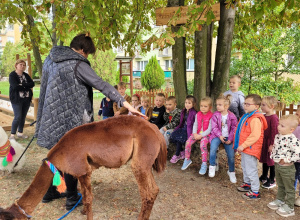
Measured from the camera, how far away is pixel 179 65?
5.76m

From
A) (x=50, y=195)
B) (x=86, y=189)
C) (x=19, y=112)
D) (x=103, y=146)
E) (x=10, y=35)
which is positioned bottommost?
(x=50, y=195)

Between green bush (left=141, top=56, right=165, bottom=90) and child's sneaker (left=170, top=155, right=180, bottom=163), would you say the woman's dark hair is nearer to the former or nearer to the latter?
child's sneaker (left=170, top=155, right=180, bottom=163)

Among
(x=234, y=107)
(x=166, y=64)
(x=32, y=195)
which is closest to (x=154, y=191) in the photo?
A: (x=32, y=195)

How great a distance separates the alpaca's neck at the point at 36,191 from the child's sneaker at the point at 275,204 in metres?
3.06

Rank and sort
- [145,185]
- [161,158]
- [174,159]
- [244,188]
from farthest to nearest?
[174,159] < [244,188] < [161,158] < [145,185]

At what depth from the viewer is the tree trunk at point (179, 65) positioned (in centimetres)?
571

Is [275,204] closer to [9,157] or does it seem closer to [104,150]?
[104,150]

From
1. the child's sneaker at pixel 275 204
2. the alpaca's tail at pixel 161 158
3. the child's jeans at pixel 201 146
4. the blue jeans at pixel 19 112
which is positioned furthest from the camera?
the blue jeans at pixel 19 112

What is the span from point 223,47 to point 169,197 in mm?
3515

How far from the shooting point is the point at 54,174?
2.75 m

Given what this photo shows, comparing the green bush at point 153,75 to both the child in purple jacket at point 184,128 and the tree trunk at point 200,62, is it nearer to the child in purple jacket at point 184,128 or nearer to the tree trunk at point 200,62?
the tree trunk at point 200,62

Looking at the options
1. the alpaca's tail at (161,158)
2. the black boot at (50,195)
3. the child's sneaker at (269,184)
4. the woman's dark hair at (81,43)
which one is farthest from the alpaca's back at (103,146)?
the child's sneaker at (269,184)

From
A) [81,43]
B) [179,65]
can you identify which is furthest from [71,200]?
[179,65]

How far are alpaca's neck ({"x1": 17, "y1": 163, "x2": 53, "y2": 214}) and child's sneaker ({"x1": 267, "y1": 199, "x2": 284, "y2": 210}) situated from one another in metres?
3.06
